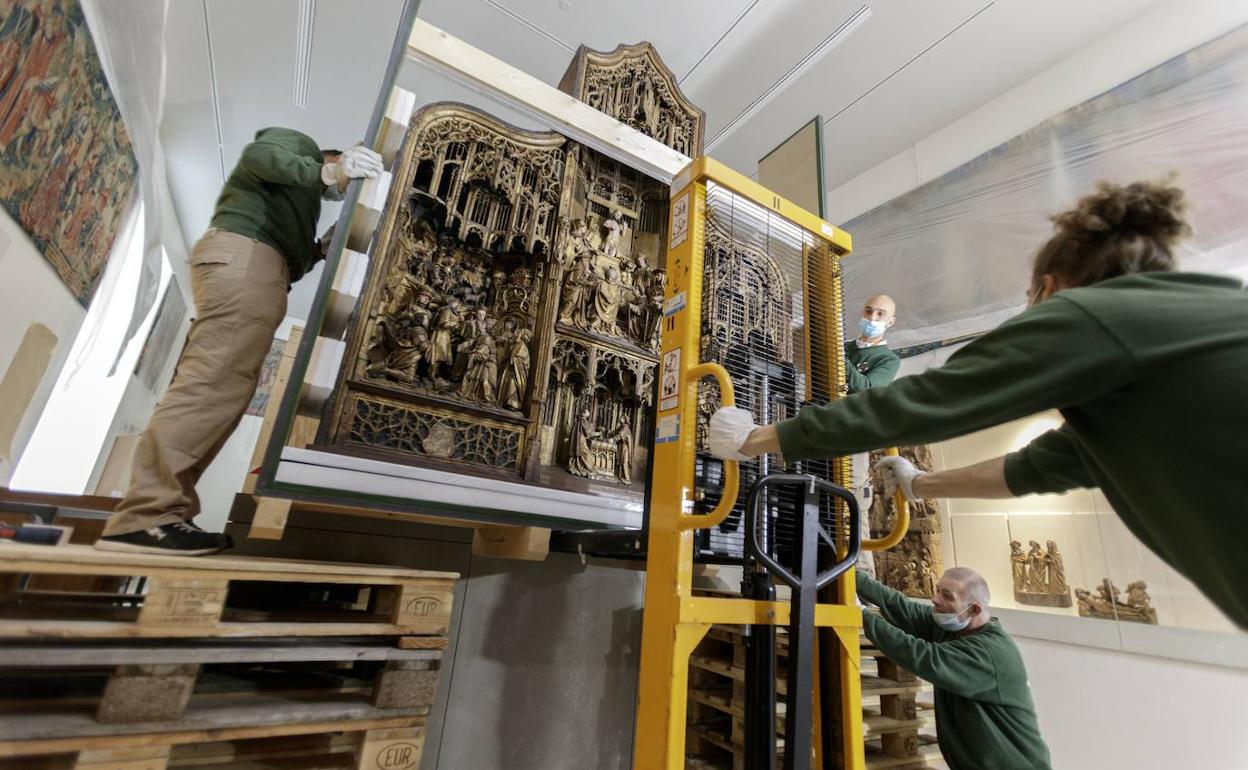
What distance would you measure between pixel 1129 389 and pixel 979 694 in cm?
181

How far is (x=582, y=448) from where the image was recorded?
3.52 meters

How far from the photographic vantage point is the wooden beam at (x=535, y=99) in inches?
112

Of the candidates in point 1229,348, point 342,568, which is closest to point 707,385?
point 342,568

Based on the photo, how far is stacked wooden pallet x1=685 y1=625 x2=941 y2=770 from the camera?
2574mm

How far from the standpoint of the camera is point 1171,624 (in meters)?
2.98

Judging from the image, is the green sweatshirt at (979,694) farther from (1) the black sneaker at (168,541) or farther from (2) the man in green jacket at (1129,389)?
(1) the black sneaker at (168,541)

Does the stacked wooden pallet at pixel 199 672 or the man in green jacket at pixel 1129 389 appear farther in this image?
the stacked wooden pallet at pixel 199 672

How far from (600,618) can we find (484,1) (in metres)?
4.99

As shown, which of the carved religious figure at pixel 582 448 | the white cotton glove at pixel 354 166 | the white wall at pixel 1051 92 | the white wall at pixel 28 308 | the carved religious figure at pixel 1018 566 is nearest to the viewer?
the white wall at pixel 28 308

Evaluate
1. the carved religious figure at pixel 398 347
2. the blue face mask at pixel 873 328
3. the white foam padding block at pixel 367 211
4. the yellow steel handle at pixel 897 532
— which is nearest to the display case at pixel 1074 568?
the blue face mask at pixel 873 328

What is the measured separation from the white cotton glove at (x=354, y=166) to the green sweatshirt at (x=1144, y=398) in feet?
7.42

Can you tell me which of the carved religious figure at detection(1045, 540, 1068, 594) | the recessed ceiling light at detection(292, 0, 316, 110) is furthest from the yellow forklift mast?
the recessed ceiling light at detection(292, 0, 316, 110)

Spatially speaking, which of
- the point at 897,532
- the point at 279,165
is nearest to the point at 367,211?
the point at 279,165

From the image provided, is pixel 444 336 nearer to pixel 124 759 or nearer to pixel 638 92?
pixel 124 759
